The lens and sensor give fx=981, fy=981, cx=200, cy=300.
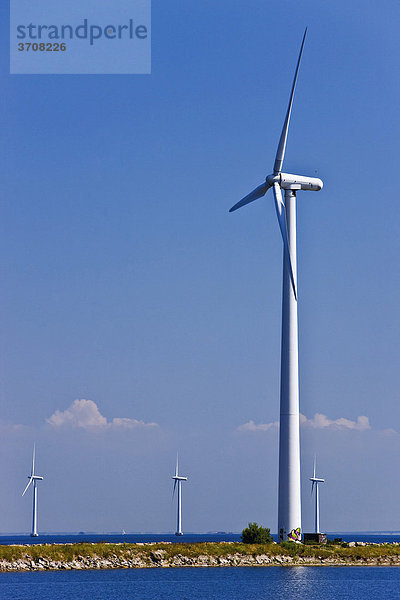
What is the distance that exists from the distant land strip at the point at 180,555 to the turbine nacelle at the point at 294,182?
36.9 meters

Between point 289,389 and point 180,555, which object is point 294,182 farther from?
point 180,555

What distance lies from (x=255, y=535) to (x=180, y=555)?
9998 mm

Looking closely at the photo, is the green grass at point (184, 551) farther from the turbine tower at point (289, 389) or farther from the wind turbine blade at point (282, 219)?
the wind turbine blade at point (282, 219)

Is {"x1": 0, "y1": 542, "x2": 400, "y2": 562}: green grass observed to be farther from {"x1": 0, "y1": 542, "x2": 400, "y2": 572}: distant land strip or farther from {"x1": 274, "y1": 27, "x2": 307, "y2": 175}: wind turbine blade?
{"x1": 274, "y1": 27, "x2": 307, "y2": 175}: wind turbine blade

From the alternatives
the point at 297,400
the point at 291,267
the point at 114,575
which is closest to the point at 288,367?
the point at 297,400

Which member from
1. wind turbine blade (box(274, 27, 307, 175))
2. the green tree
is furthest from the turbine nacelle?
the green tree

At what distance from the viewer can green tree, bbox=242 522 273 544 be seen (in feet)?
325

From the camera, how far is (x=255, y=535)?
9962 cm

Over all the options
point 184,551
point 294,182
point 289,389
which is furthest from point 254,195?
point 184,551

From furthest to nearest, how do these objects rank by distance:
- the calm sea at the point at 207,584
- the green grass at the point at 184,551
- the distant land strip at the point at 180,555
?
the distant land strip at the point at 180,555
the green grass at the point at 184,551
the calm sea at the point at 207,584

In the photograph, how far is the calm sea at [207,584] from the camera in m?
73.4

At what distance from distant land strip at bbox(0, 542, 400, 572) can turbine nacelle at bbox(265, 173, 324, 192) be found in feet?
121

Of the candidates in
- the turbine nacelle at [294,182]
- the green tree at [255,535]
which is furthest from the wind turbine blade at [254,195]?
the green tree at [255,535]

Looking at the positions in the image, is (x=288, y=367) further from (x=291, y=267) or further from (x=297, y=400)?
(x=291, y=267)
